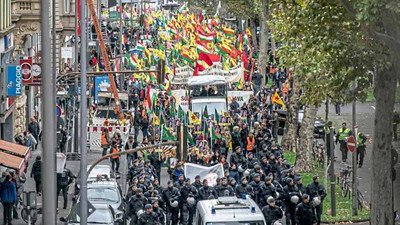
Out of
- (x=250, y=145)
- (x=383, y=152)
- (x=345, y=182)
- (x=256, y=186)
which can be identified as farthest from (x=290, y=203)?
(x=250, y=145)

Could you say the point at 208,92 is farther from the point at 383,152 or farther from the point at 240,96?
the point at 383,152

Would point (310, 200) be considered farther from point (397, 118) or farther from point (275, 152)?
point (275, 152)

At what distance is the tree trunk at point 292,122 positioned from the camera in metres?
49.6

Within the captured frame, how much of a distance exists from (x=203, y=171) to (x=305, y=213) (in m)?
5.95

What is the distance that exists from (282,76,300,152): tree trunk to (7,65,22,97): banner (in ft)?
38.8

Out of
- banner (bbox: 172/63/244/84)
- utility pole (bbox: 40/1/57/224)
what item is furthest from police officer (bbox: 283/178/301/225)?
banner (bbox: 172/63/244/84)

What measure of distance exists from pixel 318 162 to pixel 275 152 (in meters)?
8.32

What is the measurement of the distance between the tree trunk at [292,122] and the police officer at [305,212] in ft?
62.9

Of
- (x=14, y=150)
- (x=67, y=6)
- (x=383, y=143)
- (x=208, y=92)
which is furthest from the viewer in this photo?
(x=67, y=6)

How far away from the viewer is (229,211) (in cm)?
2516

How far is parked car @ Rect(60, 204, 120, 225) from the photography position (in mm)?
28281

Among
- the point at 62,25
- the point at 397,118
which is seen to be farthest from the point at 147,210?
the point at 62,25

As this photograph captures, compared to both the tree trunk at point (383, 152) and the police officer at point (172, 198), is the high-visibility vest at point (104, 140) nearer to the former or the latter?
the police officer at point (172, 198)

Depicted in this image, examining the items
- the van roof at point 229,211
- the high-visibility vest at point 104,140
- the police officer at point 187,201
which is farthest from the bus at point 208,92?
the van roof at point 229,211
